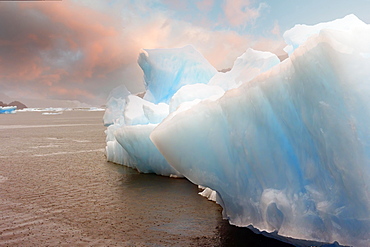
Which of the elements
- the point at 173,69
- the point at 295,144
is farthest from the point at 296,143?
the point at 173,69

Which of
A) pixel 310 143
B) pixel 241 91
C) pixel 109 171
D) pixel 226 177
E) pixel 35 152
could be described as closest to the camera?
pixel 310 143

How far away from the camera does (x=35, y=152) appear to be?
18.7m

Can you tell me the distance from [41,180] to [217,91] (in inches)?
255

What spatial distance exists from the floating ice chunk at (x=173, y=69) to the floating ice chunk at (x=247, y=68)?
378 centimetres

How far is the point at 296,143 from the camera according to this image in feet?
17.8

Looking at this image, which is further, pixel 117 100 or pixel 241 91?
pixel 117 100

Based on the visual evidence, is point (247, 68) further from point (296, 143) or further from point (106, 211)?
point (106, 211)

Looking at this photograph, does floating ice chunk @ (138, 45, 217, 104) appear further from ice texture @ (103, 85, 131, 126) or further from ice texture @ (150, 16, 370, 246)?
ice texture @ (103, 85, 131, 126)

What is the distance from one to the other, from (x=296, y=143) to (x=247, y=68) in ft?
18.7

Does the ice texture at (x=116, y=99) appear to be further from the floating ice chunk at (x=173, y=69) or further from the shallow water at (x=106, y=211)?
the shallow water at (x=106, y=211)

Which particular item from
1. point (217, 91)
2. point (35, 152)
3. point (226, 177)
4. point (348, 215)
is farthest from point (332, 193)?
point (35, 152)

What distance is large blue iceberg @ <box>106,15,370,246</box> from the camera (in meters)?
4.58

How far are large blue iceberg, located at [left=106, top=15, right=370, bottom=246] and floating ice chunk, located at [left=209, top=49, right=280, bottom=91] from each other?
276 centimetres

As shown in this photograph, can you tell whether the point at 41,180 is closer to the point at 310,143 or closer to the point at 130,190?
the point at 130,190
